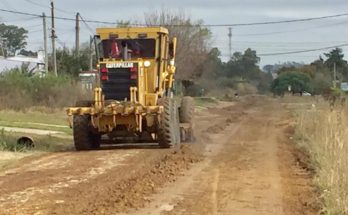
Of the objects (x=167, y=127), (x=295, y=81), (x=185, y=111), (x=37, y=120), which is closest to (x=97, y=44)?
(x=167, y=127)

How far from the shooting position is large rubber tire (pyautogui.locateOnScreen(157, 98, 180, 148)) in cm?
2264

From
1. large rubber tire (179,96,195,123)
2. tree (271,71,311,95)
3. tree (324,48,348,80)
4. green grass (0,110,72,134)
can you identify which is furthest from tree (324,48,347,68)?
large rubber tire (179,96,195,123)

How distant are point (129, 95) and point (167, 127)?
1.53m

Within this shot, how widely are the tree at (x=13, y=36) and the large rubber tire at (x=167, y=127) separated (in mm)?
107710

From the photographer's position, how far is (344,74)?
396 feet

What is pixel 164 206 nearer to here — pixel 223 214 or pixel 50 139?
pixel 223 214

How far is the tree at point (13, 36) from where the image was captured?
130 meters

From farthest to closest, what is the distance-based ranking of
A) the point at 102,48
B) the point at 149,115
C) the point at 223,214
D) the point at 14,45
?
the point at 14,45, the point at 102,48, the point at 149,115, the point at 223,214

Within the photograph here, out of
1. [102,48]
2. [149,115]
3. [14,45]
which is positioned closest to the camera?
[149,115]

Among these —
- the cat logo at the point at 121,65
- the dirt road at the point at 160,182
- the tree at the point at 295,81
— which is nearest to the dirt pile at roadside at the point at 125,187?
the dirt road at the point at 160,182

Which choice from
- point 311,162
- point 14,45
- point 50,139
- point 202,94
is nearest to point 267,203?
point 311,162

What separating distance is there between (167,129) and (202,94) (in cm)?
7687

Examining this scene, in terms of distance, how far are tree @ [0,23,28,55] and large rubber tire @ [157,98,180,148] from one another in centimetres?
10771

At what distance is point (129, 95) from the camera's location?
23.2 meters
